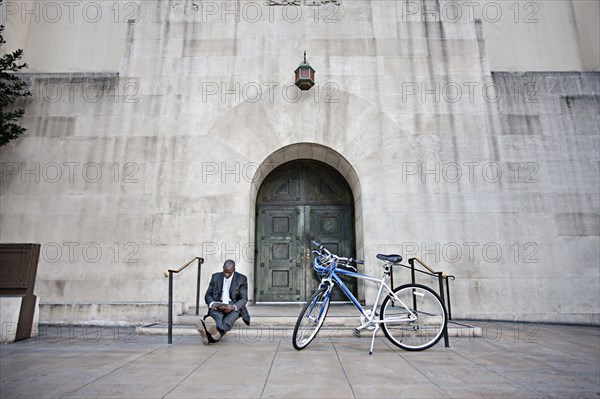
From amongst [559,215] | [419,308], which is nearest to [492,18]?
Result: [559,215]

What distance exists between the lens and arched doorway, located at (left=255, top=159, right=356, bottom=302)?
9.66 meters

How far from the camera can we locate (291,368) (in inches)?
161

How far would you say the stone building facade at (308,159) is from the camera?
8.62 meters

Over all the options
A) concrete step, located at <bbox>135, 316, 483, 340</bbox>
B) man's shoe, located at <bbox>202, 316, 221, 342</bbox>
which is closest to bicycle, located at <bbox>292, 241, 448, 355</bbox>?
concrete step, located at <bbox>135, 316, 483, 340</bbox>

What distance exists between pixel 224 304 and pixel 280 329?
1.08 meters

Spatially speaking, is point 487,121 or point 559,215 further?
point 487,121

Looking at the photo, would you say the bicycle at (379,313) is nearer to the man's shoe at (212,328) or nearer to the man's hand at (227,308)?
the man's hand at (227,308)

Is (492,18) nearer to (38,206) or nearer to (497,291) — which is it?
(497,291)

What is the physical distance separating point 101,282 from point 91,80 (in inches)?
193

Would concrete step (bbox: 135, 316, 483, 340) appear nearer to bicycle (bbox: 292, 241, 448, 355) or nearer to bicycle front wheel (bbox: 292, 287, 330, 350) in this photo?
bicycle (bbox: 292, 241, 448, 355)

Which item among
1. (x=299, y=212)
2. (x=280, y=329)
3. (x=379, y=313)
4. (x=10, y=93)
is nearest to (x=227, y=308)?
(x=280, y=329)

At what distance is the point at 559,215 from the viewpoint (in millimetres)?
8789

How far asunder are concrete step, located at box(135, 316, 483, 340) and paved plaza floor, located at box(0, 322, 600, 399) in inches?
2.7

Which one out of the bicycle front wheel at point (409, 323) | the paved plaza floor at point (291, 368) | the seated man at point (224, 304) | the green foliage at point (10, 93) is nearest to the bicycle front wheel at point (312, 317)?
the paved plaza floor at point (291, 368)
